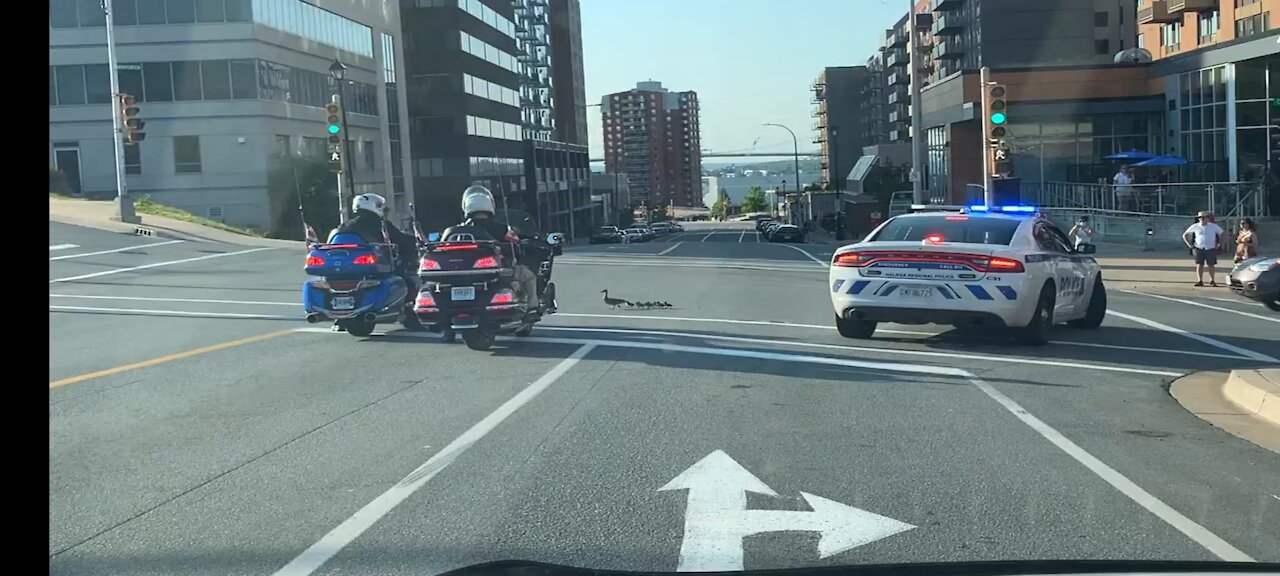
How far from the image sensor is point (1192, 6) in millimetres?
65938

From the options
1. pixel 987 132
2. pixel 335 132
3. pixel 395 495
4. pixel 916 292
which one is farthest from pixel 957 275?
pixel 335 132

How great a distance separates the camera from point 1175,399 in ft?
36.0

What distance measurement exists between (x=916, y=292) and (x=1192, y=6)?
5982 cm

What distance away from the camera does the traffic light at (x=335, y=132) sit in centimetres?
2689

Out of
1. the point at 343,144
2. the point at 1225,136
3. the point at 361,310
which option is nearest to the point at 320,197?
the point at 343,144

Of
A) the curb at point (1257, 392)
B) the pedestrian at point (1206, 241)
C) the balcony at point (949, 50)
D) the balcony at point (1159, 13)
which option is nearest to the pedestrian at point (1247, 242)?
the pedestrian at point (1206, 241)

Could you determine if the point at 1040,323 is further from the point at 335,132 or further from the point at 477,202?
the point at 335,132

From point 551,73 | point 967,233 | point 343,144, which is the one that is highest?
point 551,73

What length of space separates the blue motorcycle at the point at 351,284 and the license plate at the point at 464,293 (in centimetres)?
161

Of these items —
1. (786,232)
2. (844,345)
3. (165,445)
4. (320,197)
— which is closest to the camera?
(165,445)

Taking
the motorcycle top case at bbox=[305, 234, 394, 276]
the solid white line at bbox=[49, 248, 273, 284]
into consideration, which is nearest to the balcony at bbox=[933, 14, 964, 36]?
the solid white line at bbox=[49, 248, 273, 284]

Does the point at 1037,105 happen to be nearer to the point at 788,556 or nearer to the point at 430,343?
the point at 430,343

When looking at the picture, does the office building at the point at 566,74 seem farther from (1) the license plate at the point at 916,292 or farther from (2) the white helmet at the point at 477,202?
(1) the license plate at the point at 916,292

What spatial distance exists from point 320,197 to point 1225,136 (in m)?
34.7
